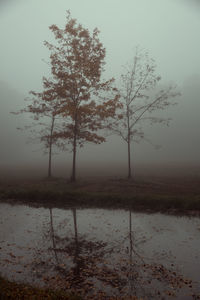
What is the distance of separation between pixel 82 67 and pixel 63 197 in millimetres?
12983

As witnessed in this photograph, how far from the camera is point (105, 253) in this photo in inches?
388

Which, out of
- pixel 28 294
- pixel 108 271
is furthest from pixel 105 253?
pixel 28 294

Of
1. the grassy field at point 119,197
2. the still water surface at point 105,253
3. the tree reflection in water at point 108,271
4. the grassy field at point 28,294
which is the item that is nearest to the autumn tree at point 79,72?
the grassy field at point 119,197

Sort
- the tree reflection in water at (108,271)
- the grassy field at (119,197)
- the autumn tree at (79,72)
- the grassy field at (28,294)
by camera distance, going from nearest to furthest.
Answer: the grassy field at (28,294)
the tree reflection in water at (108,271)
the grassy field at (119,197)
the autumn tree at (79,72)

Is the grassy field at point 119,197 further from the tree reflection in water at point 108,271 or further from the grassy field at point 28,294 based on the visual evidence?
the grassy field at point 28,294

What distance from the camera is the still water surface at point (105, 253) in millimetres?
7395

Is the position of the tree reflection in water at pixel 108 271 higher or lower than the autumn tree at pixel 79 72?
lower

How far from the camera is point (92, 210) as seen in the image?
1695 centimetres

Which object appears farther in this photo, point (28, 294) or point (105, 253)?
point (105, 253)

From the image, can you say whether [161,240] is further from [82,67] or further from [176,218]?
→ [82,67]

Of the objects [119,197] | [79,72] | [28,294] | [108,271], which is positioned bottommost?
[108,271]

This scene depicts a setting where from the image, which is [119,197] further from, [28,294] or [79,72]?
[79,72]

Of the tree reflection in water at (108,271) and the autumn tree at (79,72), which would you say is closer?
the tree reflection in water at (108,271)

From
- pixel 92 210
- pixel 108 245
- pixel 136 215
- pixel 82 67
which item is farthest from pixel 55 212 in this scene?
pixel 82 67
